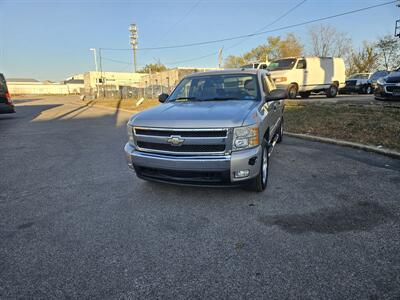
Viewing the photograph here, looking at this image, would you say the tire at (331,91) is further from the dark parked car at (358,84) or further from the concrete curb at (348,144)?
the concrete curb at (348,144)

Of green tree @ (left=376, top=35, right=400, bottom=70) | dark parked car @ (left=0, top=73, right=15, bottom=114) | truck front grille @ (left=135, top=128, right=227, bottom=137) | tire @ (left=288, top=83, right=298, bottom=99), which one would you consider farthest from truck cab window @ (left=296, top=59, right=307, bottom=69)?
green tree @ (left=376, top=35, right=400, bottom=70)

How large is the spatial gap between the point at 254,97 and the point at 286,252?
2.56 metres

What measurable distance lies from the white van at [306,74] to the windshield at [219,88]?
10.7 m

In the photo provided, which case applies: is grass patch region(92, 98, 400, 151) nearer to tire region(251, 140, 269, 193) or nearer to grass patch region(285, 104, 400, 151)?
grass patch region(285, 104, 400, 151)

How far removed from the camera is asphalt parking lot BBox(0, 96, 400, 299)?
7.38 feet

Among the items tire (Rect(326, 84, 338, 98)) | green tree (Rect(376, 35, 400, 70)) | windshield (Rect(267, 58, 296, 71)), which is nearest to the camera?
windshield (Rect(267, 58, 296, 71))

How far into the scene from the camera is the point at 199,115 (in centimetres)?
359

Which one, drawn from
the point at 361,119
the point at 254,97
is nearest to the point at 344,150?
the point at 361,119

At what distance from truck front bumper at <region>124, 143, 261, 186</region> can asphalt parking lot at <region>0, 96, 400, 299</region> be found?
1.30 ft

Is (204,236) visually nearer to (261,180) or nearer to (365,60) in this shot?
(261,180)

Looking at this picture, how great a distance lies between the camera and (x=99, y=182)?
4801 millimetres

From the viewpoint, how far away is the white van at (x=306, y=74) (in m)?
15.8

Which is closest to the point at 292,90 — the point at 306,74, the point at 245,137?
the point at 306,74

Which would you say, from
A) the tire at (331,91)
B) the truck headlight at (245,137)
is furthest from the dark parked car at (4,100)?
the tire at (331,91)
